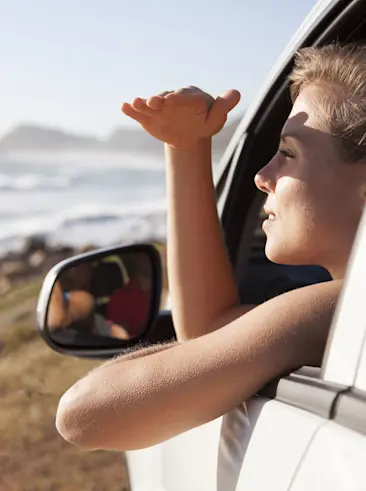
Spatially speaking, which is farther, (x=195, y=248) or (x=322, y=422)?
(x=195, y=248)

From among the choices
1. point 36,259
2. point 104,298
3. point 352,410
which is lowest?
point 36,259

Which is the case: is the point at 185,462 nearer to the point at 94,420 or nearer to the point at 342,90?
the point at 94,420

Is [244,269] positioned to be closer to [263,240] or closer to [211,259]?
[263,240]

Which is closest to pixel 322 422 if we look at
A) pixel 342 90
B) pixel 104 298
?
pixel 342 90

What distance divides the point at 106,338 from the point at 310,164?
120cm

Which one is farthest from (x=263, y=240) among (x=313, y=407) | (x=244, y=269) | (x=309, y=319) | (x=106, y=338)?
(x=313, y=407)

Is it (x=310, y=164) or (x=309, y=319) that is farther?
(x=310, y=164)

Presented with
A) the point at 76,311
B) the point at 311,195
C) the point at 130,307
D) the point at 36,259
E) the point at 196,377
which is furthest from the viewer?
the point at 36,259

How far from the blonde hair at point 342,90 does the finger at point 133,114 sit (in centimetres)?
36

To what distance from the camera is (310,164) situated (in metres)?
1.81

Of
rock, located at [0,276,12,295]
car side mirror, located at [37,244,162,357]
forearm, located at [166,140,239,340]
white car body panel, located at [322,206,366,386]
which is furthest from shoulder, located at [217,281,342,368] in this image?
rock, located at [0,276,12,295]

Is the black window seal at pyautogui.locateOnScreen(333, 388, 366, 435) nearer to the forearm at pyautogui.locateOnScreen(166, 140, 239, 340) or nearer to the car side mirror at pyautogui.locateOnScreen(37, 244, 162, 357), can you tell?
the forearm at pyautogui.locateOnScreen(166, 140, 239, 340)

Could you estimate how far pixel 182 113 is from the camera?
2037mm

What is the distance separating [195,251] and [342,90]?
627mm
